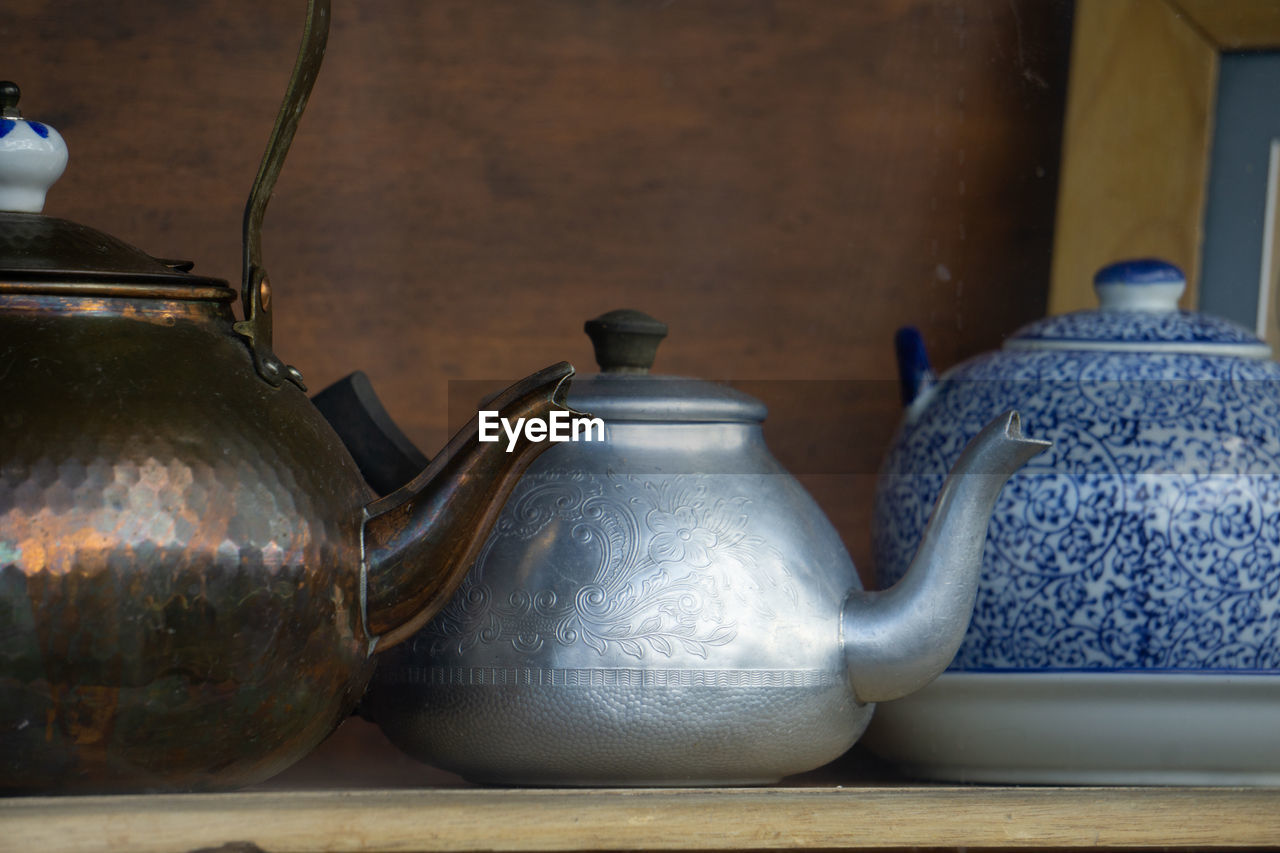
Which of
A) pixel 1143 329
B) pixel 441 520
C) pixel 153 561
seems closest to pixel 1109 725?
pixel 1143 329

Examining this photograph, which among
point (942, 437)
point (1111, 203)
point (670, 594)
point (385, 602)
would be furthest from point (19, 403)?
point (1111, 203)

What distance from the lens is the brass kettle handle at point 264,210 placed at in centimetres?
53

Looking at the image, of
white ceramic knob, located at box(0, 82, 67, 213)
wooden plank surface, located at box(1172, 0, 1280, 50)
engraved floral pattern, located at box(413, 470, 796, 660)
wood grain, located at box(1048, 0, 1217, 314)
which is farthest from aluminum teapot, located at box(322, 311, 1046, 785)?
wooden plank surface, located at box(1172, 0, 1280, 50)

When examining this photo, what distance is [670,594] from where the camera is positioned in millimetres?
563

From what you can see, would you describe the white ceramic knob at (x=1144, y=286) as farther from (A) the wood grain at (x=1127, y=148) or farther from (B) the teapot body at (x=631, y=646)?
(B) the teapot body at (x=631, y=646)

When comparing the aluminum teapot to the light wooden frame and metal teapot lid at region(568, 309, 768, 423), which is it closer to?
metal teapot lid at region(568, 309, 768, 423)

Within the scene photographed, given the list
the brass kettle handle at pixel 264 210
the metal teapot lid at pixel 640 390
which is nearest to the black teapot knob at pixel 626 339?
the metal teapot lid at pixel 640 390

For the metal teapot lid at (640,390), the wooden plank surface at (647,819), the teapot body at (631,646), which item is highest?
the metal teapot lid at (640,390)

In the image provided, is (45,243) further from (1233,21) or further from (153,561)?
(1233,21)

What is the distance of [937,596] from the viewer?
23.2 inches

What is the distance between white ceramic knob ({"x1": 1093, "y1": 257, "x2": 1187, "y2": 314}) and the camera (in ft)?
2.36

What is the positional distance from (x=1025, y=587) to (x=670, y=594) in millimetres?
203

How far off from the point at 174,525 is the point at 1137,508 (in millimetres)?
437

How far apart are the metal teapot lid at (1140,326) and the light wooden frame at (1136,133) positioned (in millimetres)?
151
